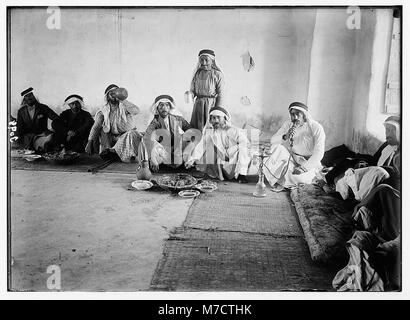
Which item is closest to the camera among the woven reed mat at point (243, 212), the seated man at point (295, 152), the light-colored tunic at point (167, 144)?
the woven reed mat at point (243, 212)

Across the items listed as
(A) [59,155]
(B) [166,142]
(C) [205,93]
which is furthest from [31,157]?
(C) [205,93]

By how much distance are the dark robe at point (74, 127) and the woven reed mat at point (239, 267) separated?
134 cm

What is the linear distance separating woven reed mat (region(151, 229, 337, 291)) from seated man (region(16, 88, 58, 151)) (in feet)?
5.40

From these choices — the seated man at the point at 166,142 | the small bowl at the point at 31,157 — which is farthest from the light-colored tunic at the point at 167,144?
the small bowl at the point at 31,157

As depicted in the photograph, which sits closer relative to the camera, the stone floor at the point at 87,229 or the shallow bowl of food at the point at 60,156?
the stone floor at the point at 87,229

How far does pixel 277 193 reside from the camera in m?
4.79

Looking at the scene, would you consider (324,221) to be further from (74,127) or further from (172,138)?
(74,127)

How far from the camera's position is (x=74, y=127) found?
4852 mm

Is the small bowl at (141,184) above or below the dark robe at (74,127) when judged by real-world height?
below

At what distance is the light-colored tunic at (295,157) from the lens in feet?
15.6

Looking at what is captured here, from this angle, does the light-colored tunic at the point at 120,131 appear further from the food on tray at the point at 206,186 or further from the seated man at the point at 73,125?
the food on tray at the point at 206,186

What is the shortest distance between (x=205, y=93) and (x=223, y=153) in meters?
0.61

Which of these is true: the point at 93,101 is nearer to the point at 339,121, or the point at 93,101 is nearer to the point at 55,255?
the point at 55,255
